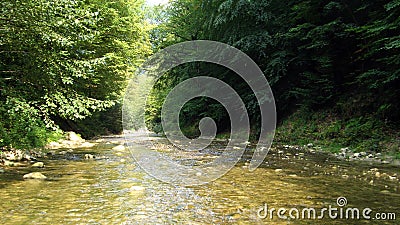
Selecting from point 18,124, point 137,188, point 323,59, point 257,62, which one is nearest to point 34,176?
point 137,188

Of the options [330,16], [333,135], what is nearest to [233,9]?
[330,16]

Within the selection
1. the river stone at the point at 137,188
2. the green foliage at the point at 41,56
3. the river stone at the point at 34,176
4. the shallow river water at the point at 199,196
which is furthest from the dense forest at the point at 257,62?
the river stone at the point at 137,188

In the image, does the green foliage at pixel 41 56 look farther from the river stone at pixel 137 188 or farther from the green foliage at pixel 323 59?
the green foliage at pixel 323 59

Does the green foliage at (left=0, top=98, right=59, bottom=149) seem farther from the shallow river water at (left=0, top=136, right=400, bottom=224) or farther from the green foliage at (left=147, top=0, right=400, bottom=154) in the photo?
the green foliage at (left=147, top=0, right=400, bottom=154)

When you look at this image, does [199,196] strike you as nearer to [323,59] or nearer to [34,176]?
[34,176]

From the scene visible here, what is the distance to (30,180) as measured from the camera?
442cm

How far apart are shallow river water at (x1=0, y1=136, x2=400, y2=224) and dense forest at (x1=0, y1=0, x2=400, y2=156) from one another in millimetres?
1438

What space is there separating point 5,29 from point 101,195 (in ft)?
9.92

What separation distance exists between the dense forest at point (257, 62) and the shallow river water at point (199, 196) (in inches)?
56.6

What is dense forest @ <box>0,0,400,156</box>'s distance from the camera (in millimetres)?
5219

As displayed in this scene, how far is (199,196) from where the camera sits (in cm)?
372

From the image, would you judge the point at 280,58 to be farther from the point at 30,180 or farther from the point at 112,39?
the point at 30,180

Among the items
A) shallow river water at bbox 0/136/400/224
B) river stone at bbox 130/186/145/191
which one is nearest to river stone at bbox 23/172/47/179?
shallow river water at bbox 0/136/400/224

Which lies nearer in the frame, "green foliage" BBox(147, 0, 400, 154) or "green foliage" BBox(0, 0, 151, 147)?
"green foliage" BBox(0, 0, 151, 147)
